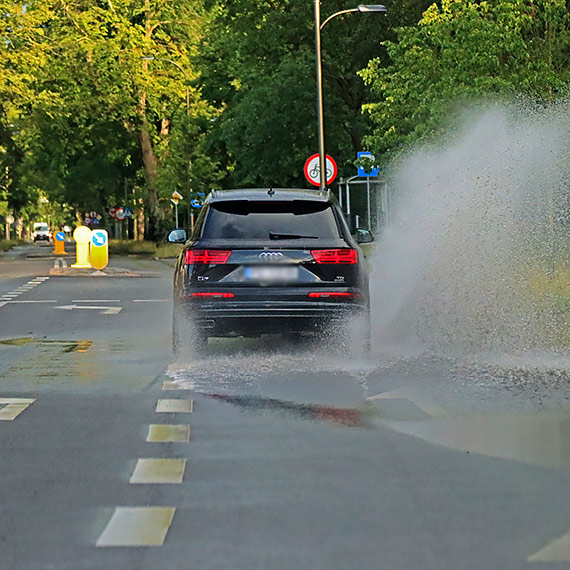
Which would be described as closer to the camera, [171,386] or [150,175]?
[171,386]

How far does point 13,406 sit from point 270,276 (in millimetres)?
3741

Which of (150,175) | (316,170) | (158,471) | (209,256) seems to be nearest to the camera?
(158,471)

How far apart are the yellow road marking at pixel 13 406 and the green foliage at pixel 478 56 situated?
57.4 feet

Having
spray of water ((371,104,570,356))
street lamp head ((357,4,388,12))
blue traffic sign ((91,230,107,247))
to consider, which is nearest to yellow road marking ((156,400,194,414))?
spray of water ((371,104,570,356))

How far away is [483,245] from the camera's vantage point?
21.0 metres

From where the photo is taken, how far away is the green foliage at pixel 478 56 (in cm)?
A: 2686

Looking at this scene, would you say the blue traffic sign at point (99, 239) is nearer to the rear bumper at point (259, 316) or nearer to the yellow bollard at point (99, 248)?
the yellow bollard at point (99, 248)

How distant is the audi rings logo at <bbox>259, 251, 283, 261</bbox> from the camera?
13.3 meters

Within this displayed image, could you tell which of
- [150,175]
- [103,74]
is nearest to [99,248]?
[103,74]

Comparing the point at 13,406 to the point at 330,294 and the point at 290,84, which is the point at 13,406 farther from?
the point at 290,84

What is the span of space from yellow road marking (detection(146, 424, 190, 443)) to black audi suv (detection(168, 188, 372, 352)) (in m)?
4.25

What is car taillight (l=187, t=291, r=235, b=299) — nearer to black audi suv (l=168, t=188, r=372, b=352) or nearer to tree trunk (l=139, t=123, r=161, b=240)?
black audi suv (l=168, t=188, r=372, b=352)

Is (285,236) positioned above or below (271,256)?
above

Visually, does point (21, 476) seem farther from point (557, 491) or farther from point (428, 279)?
point (428, 279)
